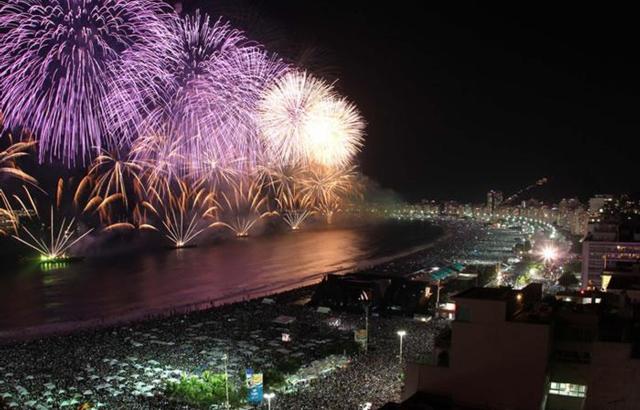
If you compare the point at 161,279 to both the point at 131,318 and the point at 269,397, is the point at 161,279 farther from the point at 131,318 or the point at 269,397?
the point at 269,397

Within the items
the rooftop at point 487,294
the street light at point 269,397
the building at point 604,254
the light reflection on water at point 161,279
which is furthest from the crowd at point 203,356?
the building at point 604,254

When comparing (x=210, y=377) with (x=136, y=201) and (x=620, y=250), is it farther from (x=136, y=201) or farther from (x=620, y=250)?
(x=136, y=201)

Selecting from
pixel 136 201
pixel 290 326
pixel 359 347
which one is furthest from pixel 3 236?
pixel 359 347

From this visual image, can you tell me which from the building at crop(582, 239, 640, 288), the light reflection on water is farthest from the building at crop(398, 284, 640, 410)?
the building at crop(582, 239, 640, 288)

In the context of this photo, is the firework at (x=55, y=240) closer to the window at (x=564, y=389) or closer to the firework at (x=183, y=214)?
the firework at (x=183, y=214)

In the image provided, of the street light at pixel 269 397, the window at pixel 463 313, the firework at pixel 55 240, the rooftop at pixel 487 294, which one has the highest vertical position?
the rooftop at pixel 487 294
